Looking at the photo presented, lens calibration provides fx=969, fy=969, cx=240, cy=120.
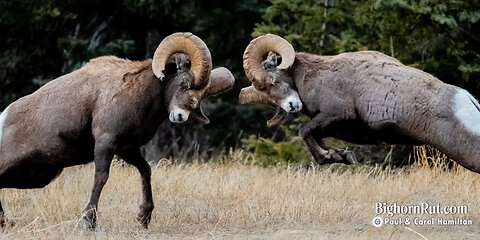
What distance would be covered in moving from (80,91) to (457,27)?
700 cm

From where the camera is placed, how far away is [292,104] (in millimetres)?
11141

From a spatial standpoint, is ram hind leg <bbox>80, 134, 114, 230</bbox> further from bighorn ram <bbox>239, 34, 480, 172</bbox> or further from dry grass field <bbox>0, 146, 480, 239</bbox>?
bighorn ram <bbox>239, 34, 480, 172</bbox>

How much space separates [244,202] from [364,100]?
2374mm

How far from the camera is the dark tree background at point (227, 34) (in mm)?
15641

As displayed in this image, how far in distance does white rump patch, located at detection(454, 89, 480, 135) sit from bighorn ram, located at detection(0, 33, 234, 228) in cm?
261

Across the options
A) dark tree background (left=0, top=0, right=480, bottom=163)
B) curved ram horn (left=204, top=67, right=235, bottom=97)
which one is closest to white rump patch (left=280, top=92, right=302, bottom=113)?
curved ram horn (left=204, top=67, right=235, bottom=97)

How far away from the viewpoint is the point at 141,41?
74.4 feet

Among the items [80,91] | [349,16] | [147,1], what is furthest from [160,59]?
[147,1]

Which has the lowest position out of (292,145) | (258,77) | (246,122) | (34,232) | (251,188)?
(246,122)

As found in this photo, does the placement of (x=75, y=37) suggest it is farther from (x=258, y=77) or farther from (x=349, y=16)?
(x=258, y=77)

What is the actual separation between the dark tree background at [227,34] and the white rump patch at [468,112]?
449 cm

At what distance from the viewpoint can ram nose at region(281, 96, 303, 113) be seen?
11.1 metres

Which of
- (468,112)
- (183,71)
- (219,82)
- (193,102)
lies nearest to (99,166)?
(193,102)

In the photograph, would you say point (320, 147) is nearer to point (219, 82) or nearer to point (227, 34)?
point (219, 82)
